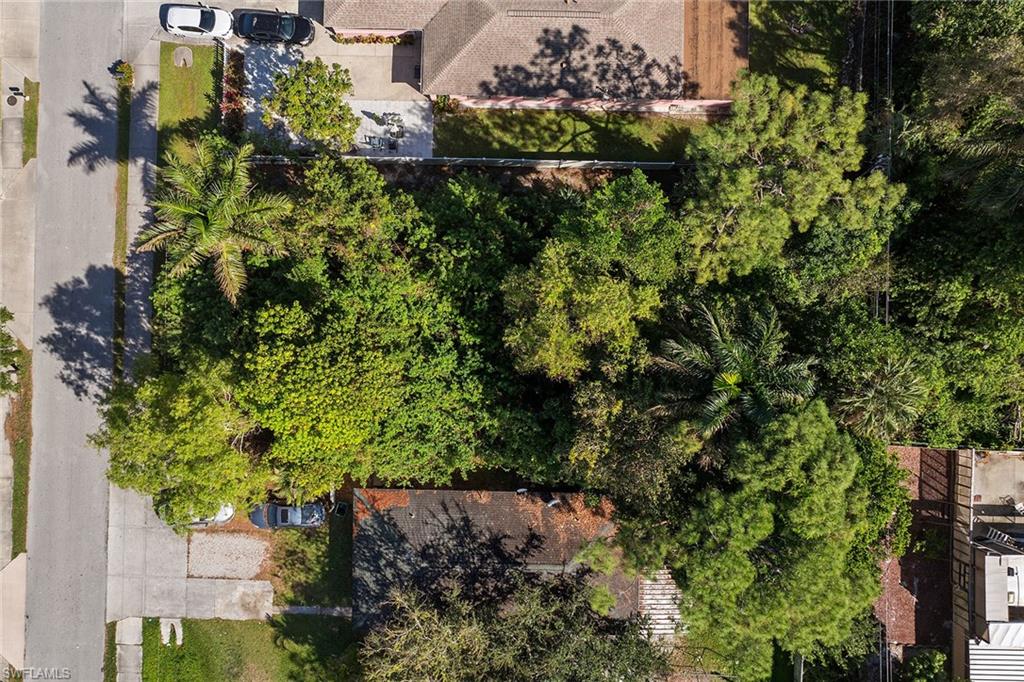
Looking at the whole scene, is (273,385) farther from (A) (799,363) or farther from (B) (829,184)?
(B) (829,184)

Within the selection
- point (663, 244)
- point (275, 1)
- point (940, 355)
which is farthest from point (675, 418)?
point (275, 1)

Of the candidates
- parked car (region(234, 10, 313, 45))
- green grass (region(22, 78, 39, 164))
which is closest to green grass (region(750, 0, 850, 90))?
parked car (region(234, 10, 313, 45))

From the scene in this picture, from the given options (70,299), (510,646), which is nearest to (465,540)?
(510,646)

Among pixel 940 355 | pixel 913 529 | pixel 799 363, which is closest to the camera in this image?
pixel 799 363

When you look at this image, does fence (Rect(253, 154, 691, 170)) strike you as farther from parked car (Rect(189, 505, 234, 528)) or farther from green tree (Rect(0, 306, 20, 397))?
parked car (Rect(189, 505, 234, 528))

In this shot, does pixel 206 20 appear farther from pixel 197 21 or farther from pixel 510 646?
pixel 510 646

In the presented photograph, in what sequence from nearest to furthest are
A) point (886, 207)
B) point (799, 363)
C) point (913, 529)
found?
1. point (799, 363)
2. point (886, 207)
3. point (913, 529)
